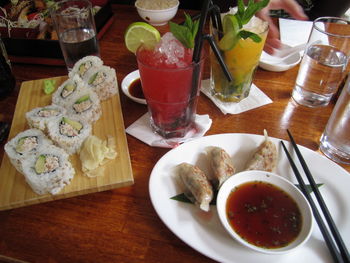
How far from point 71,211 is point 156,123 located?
54 cm

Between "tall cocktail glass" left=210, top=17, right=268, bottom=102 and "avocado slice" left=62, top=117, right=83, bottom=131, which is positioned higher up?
"tall cocktail glass" left=210, top=17, right=268, bottom=102

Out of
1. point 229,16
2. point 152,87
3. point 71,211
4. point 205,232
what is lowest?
point 71,211

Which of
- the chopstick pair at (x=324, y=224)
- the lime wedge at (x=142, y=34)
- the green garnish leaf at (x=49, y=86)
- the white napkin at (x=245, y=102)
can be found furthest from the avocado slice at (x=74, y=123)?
the chopstick pair at (x=324, y=224)

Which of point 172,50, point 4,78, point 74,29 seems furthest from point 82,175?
point 74,29

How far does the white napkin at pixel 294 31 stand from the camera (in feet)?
6.34

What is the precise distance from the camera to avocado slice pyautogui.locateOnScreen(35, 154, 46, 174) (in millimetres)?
1060

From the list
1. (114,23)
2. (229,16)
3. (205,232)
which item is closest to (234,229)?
(205,232)

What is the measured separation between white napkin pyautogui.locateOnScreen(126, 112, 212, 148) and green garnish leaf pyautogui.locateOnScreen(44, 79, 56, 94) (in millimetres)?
543

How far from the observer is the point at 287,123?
4.57 feet

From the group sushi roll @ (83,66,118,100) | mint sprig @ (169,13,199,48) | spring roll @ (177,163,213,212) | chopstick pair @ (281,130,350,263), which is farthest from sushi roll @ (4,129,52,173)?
chopstick pair @ (281,130,350,263)

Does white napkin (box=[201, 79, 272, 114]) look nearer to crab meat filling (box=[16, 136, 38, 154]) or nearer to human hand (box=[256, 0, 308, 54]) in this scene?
human hand (box=[256, 0, 308, 54])

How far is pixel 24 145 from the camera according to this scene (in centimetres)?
116

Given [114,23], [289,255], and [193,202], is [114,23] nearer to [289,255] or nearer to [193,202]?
[193,202]

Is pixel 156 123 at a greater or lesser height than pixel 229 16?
lesser
